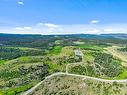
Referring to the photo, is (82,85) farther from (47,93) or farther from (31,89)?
(31,89)

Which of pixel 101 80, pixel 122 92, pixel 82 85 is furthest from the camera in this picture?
pixel 101 80

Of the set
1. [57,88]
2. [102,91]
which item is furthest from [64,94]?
[102,91]

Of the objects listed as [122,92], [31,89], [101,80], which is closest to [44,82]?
[31,89]

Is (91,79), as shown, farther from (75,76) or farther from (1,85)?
(1,85)

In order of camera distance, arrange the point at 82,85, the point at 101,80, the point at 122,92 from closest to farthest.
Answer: the point at 122,92 < the point at 82,85 < the point at 101,80

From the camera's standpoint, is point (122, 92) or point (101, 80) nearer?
point (122, 92)

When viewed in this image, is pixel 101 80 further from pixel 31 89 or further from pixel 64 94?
pixel 31 89

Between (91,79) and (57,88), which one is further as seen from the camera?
(91,79)
